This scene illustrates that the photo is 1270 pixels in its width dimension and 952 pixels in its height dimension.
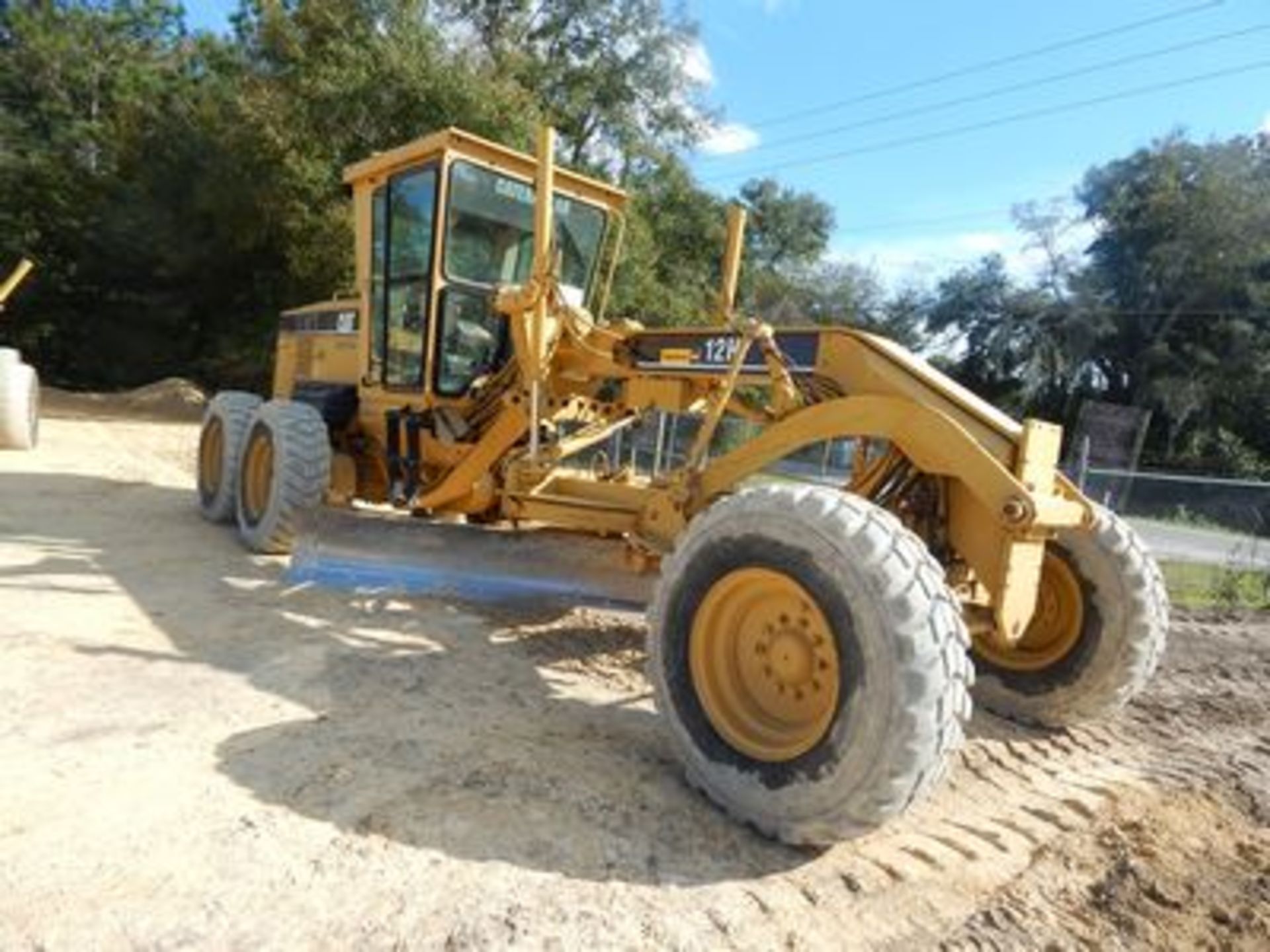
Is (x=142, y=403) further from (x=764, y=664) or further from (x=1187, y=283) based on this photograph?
(x=1187, y=283)

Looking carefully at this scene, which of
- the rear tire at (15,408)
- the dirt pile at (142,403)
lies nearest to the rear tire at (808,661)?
the rear tire at (15,408)

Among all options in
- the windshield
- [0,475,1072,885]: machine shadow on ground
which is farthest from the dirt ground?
the windshield

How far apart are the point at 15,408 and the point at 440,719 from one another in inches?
370

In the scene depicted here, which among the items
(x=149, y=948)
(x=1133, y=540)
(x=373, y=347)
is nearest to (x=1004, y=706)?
(x=1133, y=540)

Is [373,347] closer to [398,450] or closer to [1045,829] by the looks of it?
[398,450]

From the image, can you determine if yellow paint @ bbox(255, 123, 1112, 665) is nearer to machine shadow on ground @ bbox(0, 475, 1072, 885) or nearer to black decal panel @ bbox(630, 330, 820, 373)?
black decal panel @ bbox(630, 330, 820, 373)

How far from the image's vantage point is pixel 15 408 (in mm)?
11609

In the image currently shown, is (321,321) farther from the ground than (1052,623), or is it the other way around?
(321,321)

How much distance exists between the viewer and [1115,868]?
359 cm

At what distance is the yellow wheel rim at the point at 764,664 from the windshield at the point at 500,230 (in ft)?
10.7

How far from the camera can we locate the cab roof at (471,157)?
6.76 metres

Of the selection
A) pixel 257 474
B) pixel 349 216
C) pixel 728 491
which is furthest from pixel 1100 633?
pixel 349 216

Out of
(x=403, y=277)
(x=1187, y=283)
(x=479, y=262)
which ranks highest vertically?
(x=1187, y=283)

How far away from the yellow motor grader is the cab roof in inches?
0.8
